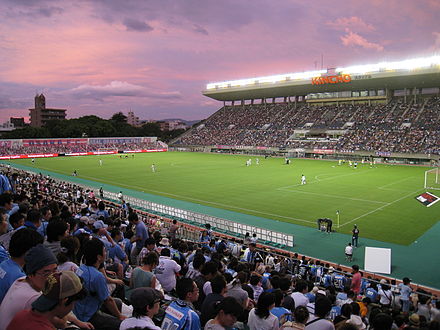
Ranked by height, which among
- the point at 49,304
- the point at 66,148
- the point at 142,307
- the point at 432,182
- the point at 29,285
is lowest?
the point at 432,182

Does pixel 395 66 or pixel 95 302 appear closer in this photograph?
pixel 95 302

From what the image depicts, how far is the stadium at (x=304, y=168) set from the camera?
20.5 m

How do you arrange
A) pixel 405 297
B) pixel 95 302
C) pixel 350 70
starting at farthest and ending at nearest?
pixel 350 70 → pixel 405 297 → pixel 95 302

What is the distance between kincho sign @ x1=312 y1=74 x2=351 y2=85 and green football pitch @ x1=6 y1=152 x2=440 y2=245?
3277 cm

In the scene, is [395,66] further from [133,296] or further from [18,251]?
[18,251]

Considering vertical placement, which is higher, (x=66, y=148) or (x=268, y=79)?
(x=268, y=79)

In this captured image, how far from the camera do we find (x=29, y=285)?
3873 mm

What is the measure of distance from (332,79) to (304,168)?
3584 cm

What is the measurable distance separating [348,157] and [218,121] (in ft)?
169

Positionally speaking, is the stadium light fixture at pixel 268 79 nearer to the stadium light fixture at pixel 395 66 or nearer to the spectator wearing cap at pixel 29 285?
the stadium light fixture at pixel 395 66

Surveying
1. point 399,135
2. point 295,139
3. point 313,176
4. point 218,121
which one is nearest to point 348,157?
point 399,135

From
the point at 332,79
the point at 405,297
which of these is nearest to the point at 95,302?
the point at 405,297

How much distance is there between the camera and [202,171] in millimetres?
50156

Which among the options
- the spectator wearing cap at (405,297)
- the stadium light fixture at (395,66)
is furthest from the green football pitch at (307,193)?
the stadium light fixture at (395,66)
